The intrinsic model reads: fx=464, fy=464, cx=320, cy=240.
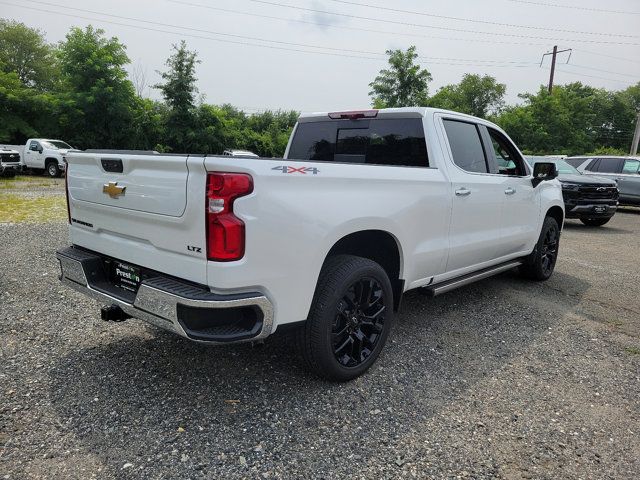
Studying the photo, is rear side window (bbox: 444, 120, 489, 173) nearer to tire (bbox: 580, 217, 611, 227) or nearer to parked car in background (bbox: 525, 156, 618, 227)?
parked car in background (bbox: 525, 156, 618, 227)

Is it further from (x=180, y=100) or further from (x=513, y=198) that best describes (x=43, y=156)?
(x=513, y=198)

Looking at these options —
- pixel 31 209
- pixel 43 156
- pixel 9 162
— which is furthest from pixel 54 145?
pixel 31 209

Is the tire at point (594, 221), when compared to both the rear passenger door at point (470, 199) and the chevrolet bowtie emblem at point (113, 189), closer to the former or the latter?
the rear passenger door at point (470, 199)

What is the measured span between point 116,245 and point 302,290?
1258 millimetres

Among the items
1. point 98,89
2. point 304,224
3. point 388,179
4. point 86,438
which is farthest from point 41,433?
point 98,89

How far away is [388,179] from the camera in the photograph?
3223 millimetres

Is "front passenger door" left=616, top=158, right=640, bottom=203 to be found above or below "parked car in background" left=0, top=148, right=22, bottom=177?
above

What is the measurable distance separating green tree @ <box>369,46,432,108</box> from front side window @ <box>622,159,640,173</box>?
17.2 meters

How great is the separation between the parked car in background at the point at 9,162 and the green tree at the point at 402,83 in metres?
20.0

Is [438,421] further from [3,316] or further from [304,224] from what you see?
→ [3,316]

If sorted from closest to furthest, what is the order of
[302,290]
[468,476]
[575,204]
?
[468,476] → [302,290] → [575,204]

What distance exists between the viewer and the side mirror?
5199 millimetres

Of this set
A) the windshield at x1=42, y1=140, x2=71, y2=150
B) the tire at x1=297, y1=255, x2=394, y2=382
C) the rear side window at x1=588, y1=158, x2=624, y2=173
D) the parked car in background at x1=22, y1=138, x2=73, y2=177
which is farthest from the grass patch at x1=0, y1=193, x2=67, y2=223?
the rear side window at x1=588, y1=158, x2=624, y2=173

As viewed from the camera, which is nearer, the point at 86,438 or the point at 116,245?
the point at 86,438
